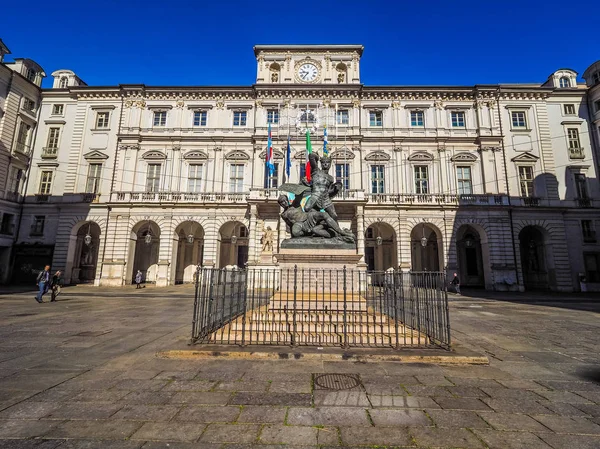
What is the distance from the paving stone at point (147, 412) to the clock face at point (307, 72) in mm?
30775

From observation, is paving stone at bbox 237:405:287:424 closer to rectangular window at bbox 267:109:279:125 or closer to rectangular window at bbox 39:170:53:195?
rectangular window at bbox 267:109:279:125

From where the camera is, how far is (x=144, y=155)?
28.7m

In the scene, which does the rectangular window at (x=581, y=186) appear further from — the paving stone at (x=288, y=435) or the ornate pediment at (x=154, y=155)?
the ornate pediment at (x=154, y=155)

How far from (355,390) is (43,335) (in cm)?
761

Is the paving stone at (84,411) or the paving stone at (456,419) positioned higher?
the paving stone at (456,419)

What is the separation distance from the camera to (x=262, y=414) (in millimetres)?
3314

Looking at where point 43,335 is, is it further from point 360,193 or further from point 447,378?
point 360,193

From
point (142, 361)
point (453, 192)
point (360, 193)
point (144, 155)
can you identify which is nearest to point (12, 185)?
point (144, 155)

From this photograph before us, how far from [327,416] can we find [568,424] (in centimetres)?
247

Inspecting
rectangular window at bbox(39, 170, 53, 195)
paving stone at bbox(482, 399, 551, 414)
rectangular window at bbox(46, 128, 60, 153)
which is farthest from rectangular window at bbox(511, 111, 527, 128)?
rectangular window at bbox(39, 170, 53, 195)

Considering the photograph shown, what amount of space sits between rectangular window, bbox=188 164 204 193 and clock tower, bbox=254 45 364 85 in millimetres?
10144

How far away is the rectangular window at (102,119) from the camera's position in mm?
29422

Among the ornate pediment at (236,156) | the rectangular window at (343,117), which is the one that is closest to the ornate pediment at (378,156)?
the rectangular window at (343,117)

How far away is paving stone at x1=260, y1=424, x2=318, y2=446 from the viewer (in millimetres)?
2785
